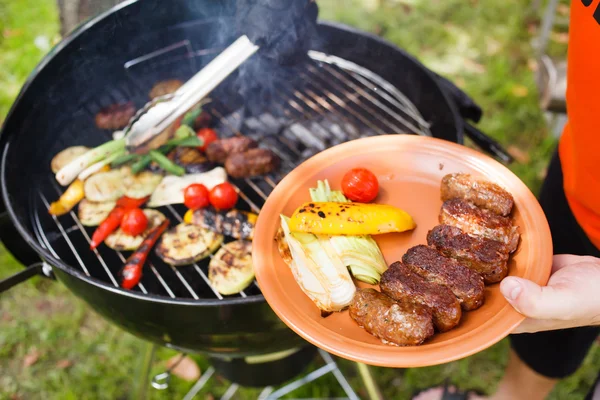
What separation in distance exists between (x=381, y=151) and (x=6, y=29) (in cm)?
604

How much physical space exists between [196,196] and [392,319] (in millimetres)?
1593

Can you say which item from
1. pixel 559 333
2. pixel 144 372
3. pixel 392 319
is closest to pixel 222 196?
pixel 144 372

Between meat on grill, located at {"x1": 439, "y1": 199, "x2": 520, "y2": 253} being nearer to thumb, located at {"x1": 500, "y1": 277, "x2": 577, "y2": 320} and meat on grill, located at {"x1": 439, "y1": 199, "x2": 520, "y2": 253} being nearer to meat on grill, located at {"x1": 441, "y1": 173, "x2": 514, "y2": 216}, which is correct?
meat on grill, located at {"x1": 441, "y1": 173, "x2": 514, "y2": 216}

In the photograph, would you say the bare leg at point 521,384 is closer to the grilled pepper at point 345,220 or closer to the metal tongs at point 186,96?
the grilled pepper at point 345,220

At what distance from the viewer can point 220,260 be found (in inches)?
113

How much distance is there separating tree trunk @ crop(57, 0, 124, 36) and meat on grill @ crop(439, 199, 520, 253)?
3.84 meters

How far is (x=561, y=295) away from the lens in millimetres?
1823

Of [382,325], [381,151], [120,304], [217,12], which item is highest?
[217,12]

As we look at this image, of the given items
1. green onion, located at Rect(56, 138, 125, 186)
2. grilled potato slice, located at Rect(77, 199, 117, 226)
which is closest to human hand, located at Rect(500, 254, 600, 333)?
grilled potato slice, located at Rect(77, 199, 117, 226)

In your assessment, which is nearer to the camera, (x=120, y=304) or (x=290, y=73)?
(x=120, y=304)

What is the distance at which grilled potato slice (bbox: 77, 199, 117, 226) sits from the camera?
315 centimetres

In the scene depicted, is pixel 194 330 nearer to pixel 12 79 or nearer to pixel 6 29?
pixel 12 79

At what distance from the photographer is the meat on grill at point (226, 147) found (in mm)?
3422

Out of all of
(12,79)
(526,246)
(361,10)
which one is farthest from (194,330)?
(361,10)
